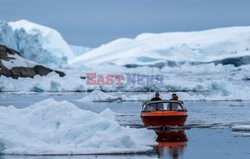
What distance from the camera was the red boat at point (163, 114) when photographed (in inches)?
749

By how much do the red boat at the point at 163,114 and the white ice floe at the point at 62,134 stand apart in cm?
275

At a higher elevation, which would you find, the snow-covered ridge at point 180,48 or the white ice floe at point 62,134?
the snow-covered ridge at point 180,48

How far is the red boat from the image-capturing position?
1902cm

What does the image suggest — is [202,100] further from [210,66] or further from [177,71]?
[177,71]

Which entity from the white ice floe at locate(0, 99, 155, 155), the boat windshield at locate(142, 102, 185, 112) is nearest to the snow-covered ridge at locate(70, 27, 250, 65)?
the boat windshield at locate(142, 102, 185, 112)

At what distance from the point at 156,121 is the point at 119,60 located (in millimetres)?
104775

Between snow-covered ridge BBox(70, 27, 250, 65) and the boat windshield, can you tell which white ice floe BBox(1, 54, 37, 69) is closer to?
snow-covered ridge BBox(70, 27, 250, 65)

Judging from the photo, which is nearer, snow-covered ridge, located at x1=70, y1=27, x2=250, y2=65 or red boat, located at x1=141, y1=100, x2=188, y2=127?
red boat, located at x1=141, y1=100, x2=188, y2=127

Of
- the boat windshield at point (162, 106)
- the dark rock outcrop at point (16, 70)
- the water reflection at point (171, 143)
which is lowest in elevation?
the water reflection at point (171, 143)

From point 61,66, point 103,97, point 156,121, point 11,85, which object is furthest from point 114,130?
point 61,66

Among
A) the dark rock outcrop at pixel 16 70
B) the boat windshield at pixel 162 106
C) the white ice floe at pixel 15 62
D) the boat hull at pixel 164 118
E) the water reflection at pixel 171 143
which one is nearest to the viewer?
the water reflection at pixel 171 143

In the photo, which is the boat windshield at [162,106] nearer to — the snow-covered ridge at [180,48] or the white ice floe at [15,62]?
the white ice floe at [15,62]

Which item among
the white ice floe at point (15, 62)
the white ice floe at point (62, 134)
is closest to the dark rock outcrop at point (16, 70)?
the white ice floe at point (15, 62)

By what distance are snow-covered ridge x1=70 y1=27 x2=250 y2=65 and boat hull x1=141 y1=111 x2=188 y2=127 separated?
79817 mm
